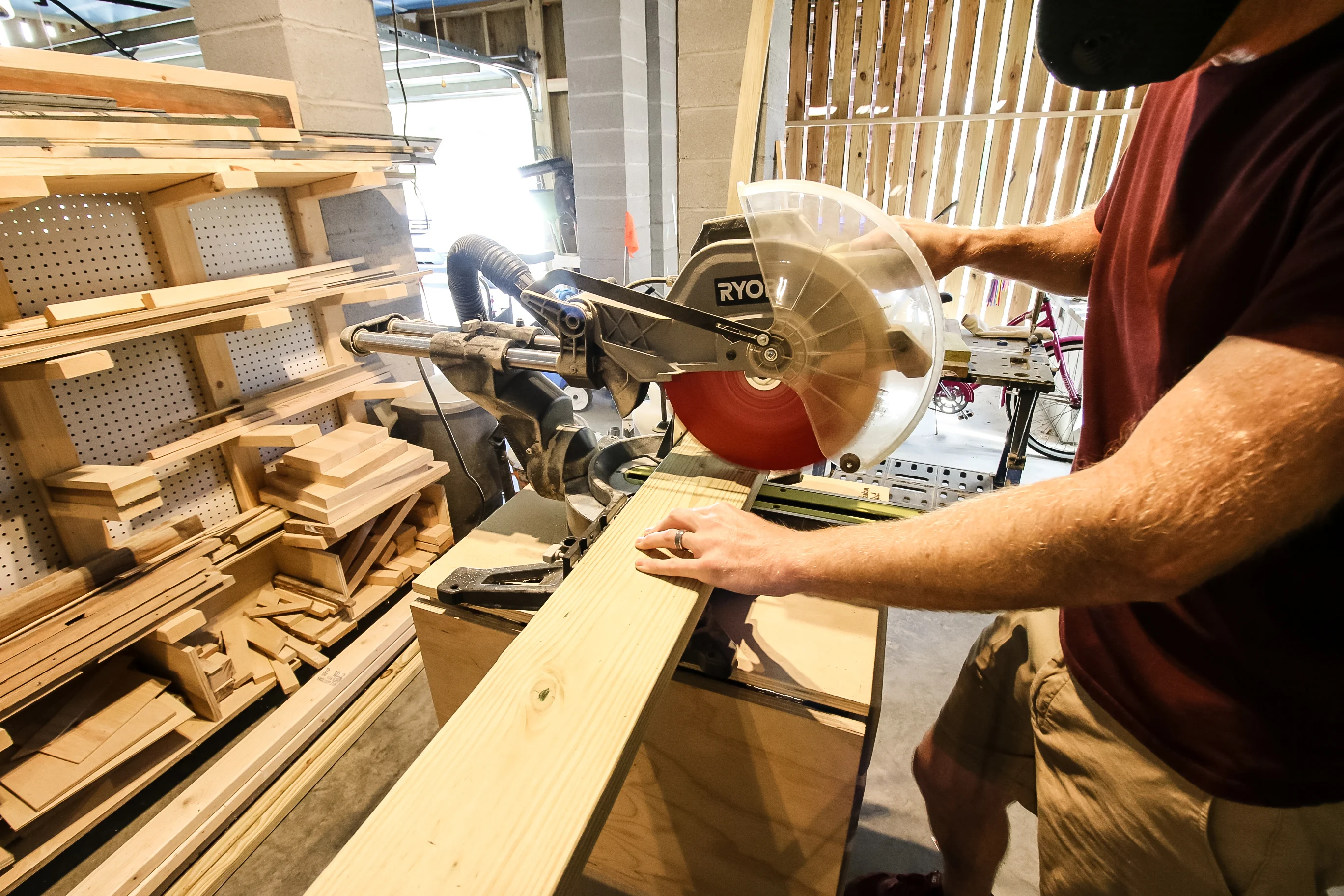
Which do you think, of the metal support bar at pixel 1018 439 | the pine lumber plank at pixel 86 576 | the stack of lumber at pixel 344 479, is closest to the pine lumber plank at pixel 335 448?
the stack of lumber at pixel 344 479

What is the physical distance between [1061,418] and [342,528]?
4.10 m

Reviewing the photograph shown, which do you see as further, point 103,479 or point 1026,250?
point 103,479

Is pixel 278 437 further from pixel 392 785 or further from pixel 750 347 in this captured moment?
pixel 750 347

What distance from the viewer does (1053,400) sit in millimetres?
3920

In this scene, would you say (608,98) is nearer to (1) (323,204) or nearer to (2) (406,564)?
(1) (323,204)

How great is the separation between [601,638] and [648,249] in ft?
14.7

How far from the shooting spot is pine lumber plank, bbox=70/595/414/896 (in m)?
1.56

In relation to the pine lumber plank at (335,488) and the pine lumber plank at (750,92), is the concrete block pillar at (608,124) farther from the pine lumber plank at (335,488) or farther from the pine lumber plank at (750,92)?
the pine lumber plank at (335,488)

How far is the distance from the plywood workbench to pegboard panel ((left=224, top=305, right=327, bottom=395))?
4.90 feet

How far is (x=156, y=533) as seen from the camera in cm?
199

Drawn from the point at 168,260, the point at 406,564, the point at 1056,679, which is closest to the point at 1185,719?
the point at 1056,679

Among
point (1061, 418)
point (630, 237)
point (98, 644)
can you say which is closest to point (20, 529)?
point (98, 644)

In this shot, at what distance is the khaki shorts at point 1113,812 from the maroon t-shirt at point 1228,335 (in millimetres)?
41

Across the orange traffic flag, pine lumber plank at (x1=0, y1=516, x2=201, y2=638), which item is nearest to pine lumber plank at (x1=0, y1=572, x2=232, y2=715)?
pine lumber plank at (x1=0, y1=516, x2=201, y2=638)
